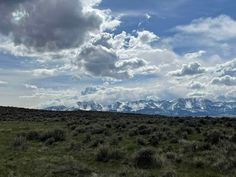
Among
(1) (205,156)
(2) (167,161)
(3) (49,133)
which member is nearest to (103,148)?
(2) (167,161)

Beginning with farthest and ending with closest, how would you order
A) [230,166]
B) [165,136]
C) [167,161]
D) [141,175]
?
[165,136]
[167,161]
[230,166]
[141,175]

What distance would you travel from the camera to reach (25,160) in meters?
22.8

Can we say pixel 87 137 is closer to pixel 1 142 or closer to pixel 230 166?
pixel 1 142

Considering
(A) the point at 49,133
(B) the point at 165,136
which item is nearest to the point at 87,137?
(A) the point at 49,133

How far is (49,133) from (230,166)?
1757 centimetres

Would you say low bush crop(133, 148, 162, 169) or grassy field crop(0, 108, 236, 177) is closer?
grassy field crop(0, 108, 236, 177)

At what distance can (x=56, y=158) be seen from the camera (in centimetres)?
2289

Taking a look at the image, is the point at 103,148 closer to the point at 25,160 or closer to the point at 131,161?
the point at 131,161

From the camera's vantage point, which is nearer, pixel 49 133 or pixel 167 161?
pixel 167 161

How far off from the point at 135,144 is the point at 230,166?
937 centimetres

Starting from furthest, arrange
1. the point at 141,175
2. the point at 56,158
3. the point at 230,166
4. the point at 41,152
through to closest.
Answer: the point at 41,152 → the point at 56,158 → the point at 230,166 → the point at 141,175

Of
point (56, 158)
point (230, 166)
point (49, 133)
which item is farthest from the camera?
point (49, 133)

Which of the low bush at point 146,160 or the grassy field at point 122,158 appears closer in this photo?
the grassy field at point 122,158

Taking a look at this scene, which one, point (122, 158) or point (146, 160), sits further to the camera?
point (122, 158)
